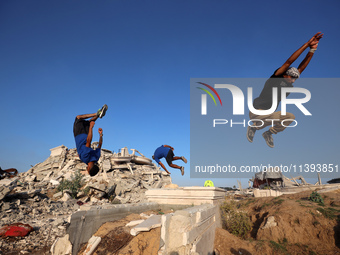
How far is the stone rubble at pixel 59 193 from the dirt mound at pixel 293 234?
199 inches

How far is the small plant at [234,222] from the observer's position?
7.73m

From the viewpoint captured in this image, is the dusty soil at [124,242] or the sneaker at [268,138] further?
the sneaker at [268,138]

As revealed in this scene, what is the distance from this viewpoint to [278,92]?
137 inches

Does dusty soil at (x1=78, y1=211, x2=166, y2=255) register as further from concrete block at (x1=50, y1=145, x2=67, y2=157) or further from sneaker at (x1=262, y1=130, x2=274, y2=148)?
concrete block at (x1=50, y1=145, x2=67, y2=157)

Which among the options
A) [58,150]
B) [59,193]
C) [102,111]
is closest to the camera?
[102,111]

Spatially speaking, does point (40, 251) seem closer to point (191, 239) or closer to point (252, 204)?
point (191, 239)

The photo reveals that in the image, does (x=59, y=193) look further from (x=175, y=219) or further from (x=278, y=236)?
(x=175, y=219)

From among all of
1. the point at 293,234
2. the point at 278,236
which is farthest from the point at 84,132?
the point at 293,234

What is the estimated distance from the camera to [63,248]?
461 cm

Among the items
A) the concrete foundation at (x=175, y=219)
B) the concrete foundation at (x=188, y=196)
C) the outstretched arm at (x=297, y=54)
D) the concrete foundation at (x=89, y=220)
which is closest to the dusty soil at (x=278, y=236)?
A: the concrete foundation at (x=89, y=220)

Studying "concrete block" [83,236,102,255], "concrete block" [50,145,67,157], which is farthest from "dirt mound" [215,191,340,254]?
"concrete block" [50,145,67,157]

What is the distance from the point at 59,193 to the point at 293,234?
14.5m

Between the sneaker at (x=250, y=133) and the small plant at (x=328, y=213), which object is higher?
the sneaker at (x=250, y=133)

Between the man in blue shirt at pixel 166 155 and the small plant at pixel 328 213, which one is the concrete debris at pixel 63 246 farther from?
the small plant at pixel 328 213
